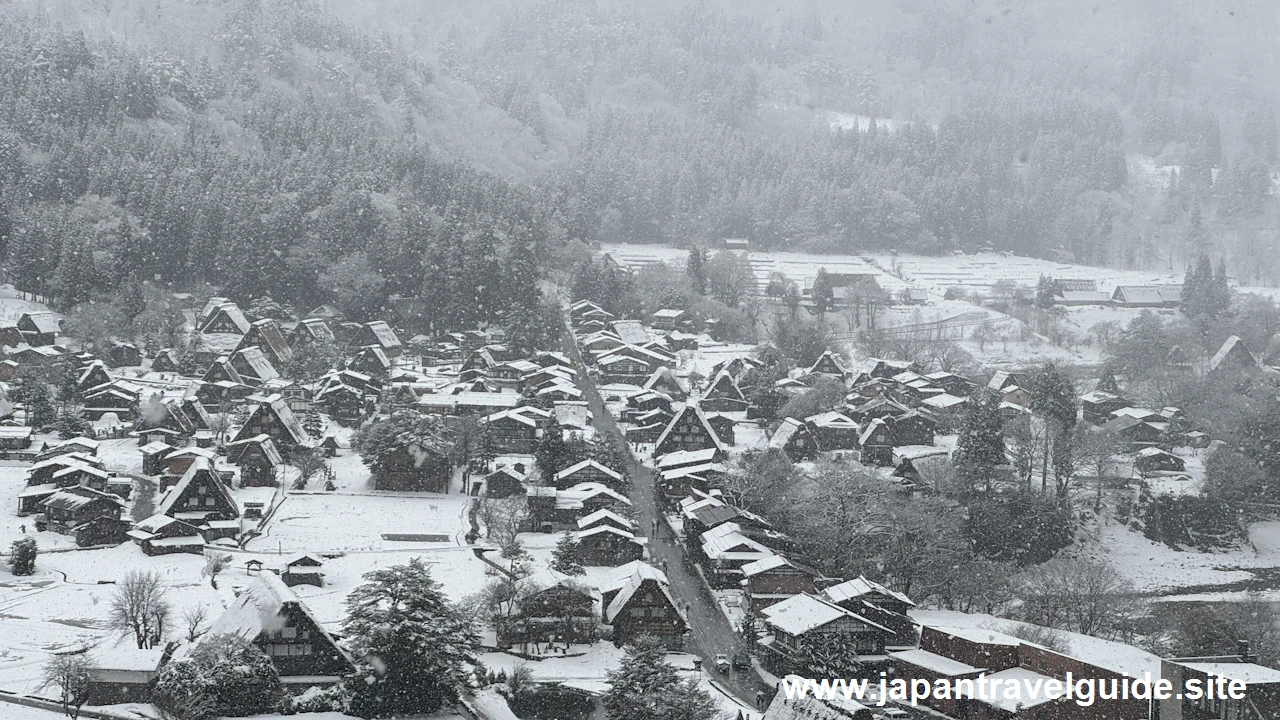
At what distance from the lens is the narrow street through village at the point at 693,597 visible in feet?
66.9

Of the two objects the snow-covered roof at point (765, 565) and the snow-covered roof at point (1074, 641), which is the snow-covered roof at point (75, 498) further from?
the snow-covered roof at point (1074, 641)

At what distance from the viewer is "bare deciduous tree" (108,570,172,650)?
18.0 m

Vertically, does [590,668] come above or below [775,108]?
below

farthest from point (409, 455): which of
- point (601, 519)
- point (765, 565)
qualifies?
point (765, 565)

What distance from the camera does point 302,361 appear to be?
39.5 m

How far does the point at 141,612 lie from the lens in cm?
1884

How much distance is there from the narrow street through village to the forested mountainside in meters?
18.4

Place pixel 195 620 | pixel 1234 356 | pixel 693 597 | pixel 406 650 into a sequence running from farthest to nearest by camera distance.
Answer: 1. pixel 1234 356
2. pixel 693 597
3. pixel 195 620
4. pixel 406 650

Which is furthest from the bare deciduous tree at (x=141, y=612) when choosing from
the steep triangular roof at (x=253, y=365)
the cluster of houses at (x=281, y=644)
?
the steep triangular roof at (x=253, y=365)

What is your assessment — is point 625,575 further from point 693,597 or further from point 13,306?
point 13,306

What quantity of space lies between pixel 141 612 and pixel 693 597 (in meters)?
11.2

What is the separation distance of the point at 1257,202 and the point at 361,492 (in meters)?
85.2

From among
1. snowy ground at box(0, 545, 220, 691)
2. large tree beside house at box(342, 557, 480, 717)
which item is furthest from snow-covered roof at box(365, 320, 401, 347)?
large tree beside house at box(342, 557, 480, 717)

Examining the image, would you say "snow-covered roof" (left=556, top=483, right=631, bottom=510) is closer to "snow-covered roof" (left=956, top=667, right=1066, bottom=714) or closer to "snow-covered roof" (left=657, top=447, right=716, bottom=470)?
"snow-covered roof" (left=657, top=447, right=716, bottom=470)
